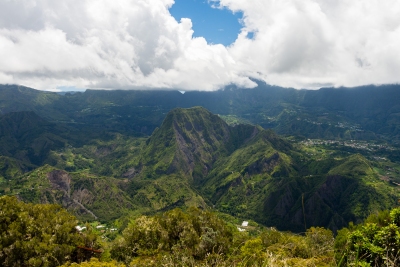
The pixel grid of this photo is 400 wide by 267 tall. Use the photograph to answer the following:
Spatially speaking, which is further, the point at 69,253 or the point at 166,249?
the point at 166,249

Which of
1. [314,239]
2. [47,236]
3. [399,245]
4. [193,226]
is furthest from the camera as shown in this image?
[314,239]

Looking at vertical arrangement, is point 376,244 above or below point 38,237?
above

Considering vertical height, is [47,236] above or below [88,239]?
above

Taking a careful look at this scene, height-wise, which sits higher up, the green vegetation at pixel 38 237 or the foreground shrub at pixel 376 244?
the foreground shrub at pixel 376 244

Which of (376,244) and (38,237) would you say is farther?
(38,237)

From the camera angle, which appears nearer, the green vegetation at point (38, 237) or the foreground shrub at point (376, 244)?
the foreground shrub at point (376, 244)

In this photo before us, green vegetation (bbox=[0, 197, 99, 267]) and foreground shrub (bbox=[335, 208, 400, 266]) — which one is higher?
foreground shrub (bbox=[335, 208, 400, 266])

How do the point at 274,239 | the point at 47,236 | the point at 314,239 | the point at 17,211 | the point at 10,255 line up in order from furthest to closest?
the point at 314,239
the point at 274,239
the point at 17,211
the point at 47,236
the point at 10,255

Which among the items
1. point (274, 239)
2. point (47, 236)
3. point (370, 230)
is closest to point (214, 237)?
point (274, 239)

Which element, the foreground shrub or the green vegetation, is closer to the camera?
the foreground shrub

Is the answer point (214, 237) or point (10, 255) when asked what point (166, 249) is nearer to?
point (214, 237)

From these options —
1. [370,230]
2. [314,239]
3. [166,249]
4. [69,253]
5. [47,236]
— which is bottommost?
[314,239]
